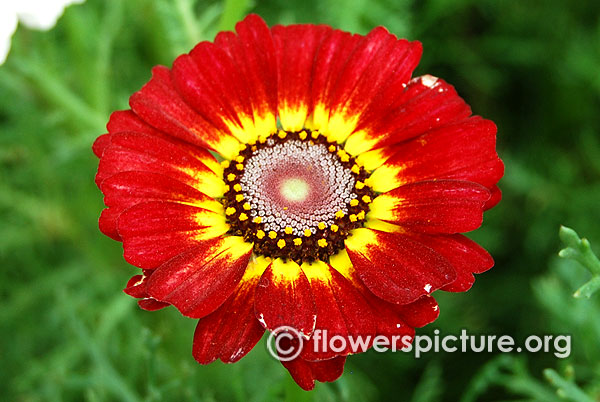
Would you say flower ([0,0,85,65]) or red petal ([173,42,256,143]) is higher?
flower ([0,0,85,65])

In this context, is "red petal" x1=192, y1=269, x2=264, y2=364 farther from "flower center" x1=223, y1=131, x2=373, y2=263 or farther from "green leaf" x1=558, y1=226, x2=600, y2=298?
"green leaf" x1=558, y1=226, x2=600, y2=298

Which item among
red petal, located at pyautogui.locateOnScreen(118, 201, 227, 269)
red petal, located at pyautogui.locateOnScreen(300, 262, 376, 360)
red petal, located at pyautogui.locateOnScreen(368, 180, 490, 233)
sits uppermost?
red petal, located at pyautogui.locateOnScreen(368, 180, 490, 233)

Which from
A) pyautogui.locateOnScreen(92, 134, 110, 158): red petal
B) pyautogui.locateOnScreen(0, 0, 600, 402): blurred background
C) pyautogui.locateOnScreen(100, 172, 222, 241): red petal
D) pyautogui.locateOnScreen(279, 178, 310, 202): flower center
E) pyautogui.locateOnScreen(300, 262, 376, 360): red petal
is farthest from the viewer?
pyautogui.locateOnScreen(0, 0, 600, 402): blurred background

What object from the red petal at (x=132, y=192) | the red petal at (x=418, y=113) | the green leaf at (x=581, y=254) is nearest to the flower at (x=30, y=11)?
the red petal at (x=132, y=192)

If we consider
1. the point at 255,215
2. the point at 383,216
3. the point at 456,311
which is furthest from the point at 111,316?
the point at 456,311

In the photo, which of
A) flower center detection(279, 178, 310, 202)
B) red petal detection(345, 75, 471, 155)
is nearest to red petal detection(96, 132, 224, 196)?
flower center detection(279, 178, 310, 202)

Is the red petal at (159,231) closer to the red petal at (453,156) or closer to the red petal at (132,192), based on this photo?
the red petal at (132,192)

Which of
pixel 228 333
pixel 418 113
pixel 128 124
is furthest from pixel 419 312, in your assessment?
pixel 128 124

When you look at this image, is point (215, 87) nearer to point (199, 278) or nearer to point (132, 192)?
point (132, 192)

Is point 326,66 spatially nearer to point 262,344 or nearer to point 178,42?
point 178,42
